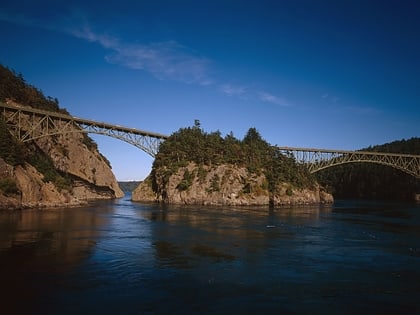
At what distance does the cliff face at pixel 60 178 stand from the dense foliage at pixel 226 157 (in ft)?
72.5

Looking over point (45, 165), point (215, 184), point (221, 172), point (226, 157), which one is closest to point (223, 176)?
point (221, 172)

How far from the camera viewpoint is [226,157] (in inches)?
3516

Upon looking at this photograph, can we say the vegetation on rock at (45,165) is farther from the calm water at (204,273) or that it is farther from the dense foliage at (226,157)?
the calm water at (204,273)

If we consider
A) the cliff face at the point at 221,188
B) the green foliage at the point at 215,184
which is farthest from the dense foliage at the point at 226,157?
the green foliage at the point at 215,184

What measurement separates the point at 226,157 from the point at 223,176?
279 inches

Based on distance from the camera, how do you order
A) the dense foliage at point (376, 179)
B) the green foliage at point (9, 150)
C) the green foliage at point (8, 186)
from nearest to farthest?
the green foliage at point (8, 186) < the green foliage at point (9, 150) < the dense foliage at point (376, 179)

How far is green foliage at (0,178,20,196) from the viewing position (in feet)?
164

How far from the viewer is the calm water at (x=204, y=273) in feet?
42.9

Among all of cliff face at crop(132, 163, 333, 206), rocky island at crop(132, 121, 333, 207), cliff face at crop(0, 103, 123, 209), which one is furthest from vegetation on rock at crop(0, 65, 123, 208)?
cliff face at crop(132, 163, 333, 206)

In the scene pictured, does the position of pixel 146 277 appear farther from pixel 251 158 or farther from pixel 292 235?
pixel 251 158

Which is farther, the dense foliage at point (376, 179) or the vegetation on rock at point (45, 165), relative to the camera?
the dense foliage at point (376, 179)

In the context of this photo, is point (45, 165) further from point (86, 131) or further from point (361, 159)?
point (361, 159)

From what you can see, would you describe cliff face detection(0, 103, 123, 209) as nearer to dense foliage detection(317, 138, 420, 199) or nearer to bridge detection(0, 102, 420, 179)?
bridge detection(0, 102, 420, 179)

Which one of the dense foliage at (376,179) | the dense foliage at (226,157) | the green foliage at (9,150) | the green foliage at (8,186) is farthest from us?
the dense foliage at (376,179)
